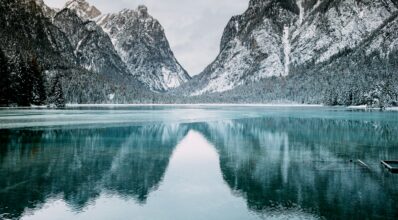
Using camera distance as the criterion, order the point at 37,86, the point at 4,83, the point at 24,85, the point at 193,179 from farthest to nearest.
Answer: the point at 37,86, the point at 24,85, the point at 4,83, the point at 193,179

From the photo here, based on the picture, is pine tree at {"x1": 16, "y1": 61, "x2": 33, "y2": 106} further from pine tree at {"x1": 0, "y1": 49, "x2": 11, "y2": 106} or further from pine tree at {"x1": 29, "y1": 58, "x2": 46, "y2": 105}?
pine tree at {"x1": 0, "y1": 49, "x2": 11, "y2": 106}

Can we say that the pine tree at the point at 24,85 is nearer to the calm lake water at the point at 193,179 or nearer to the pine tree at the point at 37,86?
the pine tree at the point at 37,86

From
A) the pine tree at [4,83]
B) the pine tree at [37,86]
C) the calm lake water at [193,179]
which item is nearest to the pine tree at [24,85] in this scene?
the pine tree at [37,86]

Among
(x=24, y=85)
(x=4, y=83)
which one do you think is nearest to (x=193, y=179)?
(x=4, y=83)

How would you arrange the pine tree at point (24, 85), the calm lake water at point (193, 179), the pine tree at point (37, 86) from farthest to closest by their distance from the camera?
the pine tree at point (37, 86), the pine tree at point (24, 85), the calm lake water at point (193, 179)

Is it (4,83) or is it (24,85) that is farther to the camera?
(24,85)

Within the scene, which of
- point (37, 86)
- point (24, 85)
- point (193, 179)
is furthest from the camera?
point (37, 86)

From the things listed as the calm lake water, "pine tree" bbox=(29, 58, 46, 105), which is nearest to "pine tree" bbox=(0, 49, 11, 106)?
"pine tree" bbox=(29, 58, 46, 105)

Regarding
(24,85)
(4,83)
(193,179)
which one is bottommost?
(193,179)

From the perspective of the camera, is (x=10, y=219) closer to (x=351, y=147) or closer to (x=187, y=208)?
(x=187, y=208)

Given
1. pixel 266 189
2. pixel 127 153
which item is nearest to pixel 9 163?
pixel 127 153

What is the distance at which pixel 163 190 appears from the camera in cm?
2395

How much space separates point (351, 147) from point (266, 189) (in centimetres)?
2234

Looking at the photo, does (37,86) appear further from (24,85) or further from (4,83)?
(4,83)
